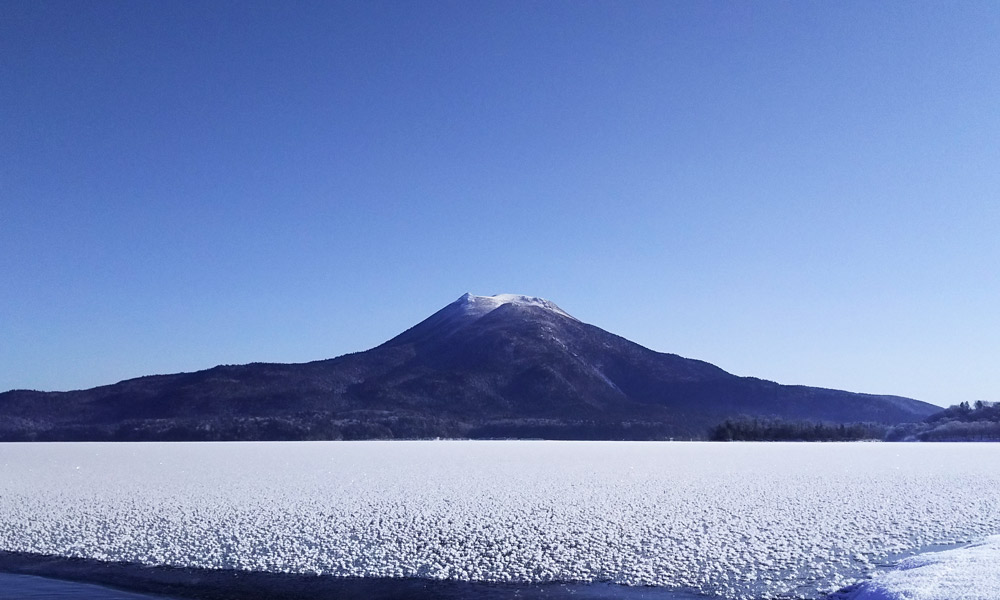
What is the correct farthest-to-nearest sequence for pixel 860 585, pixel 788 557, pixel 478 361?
pixel 478 361
pixel 788 557
pixel 860 585

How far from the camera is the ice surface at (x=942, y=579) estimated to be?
9367mm

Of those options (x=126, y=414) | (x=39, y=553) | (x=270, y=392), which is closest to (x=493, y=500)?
(x=39, y=553)

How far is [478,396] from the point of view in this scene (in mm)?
150125

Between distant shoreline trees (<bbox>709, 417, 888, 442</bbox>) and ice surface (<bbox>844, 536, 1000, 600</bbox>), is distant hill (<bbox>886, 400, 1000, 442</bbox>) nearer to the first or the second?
distant shoreline trees (<bbox>709, 417, 888, 442</bbox>)

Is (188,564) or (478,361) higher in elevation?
(478,361)

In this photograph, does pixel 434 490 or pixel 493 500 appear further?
pixel 434 490

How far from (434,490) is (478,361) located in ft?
485

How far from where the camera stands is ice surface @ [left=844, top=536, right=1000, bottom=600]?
9.37 meters

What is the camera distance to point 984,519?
1634 cm

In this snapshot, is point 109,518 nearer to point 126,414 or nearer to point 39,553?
point 39,553

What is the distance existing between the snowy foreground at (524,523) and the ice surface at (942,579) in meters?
0.21

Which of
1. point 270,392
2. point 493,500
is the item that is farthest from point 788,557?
point 270,392

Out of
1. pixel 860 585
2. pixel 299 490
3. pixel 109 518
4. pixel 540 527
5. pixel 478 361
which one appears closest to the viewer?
pixel 860 585

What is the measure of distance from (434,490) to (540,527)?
6.84m
